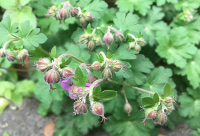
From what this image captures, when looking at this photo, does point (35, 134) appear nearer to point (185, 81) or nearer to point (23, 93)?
point (23, 93)

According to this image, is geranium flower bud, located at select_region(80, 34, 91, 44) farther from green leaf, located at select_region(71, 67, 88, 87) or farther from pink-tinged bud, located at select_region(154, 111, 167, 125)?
pink-tinged bud, located at select_region(154, 111, 167, 125)

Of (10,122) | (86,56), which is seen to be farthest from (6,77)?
(86,56)

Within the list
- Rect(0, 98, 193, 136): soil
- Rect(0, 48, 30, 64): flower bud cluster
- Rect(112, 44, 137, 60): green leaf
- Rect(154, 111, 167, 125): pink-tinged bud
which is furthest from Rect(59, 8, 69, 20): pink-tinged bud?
Rect(0, 98, 193, 136): soil

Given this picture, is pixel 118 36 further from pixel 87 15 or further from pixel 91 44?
pixel 87 15

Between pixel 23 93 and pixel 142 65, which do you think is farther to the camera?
pixel 23 93

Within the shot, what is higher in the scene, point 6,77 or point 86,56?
point 86,56

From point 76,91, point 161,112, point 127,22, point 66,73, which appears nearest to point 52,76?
point 66,73

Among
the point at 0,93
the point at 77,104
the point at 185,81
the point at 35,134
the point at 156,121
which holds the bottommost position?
the point at 35,134
